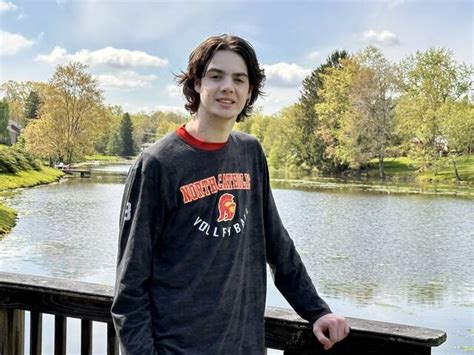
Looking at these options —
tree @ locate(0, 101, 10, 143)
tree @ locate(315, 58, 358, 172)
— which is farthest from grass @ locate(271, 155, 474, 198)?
tree @ locate(0, 101, 10, 143)

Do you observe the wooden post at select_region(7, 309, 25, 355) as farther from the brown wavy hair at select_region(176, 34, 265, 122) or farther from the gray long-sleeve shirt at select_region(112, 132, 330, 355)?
the brown wavy hair at select_region(176, 34, 265, 122)

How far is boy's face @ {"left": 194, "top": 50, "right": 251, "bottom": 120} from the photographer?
4.83 ft

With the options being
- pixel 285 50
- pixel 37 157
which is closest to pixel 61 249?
pixel 37 157

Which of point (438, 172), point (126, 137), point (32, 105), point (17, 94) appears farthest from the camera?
point (126, 137)

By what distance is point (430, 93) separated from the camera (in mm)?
36125

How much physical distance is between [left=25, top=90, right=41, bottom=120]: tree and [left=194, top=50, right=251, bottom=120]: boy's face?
1912 inches

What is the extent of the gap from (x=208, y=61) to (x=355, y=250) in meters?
11.9

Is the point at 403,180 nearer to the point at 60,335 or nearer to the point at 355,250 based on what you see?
the point at 355,250

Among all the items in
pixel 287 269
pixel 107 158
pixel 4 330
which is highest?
pixel 107 158

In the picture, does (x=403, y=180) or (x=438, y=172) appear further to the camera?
(x=403, y=180)

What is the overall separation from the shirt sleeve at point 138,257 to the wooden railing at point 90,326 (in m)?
0.34

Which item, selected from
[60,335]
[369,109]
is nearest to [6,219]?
[60,335]

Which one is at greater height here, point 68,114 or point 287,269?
point 68,114

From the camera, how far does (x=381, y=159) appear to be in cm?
4103
